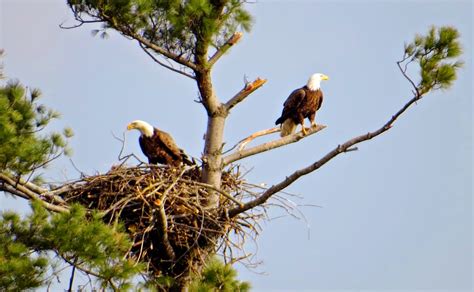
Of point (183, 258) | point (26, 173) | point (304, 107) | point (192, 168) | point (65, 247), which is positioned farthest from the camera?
point (304, 107)

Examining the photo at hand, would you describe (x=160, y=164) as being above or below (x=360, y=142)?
above

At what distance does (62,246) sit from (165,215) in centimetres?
146

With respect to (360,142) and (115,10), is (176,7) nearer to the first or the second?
(115,10)

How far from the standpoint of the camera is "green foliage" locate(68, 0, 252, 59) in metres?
9.41

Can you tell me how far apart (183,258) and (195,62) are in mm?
1606

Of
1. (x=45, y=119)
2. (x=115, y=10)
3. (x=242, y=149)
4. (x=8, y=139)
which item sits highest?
Result: (x=115, y=10)

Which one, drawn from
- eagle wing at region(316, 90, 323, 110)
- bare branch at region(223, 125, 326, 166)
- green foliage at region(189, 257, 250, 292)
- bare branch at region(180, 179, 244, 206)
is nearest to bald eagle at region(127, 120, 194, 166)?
bare branch at region(223, 125, 326, 166)

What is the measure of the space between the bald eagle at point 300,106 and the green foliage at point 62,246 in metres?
3.78

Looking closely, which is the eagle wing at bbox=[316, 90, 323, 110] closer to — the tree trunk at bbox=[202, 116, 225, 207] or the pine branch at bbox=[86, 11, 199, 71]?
the tree trunk at bbox=[202, 116, 225, 207]

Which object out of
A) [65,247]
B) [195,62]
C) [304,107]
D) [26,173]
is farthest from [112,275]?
[304,107]

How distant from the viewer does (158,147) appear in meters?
10.7

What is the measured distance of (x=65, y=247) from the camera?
7570mm

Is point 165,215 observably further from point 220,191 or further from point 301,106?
point 301,106

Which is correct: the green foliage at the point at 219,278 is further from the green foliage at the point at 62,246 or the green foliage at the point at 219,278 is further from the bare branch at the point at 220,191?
the bare branch at the point at 220,191
